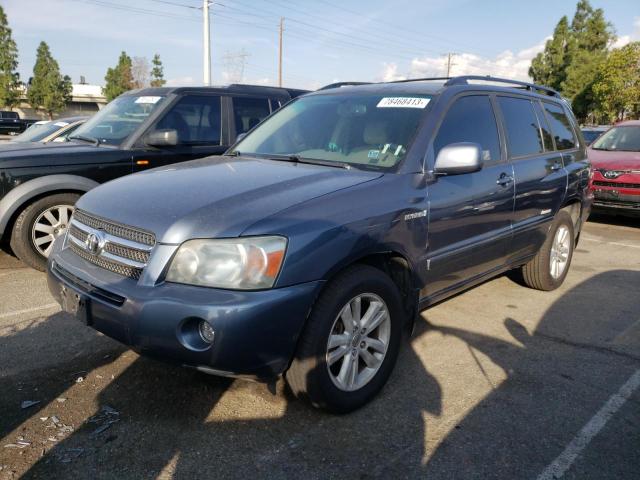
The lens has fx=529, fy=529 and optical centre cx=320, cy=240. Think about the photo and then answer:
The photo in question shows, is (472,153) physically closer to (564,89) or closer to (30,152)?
(30,152)

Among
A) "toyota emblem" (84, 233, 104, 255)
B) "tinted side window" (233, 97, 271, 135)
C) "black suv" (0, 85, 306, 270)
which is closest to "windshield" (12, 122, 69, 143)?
"black suv" (0, 85, 306, 270)

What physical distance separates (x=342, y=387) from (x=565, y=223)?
11.1 feet

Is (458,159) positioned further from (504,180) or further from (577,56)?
(577,56)

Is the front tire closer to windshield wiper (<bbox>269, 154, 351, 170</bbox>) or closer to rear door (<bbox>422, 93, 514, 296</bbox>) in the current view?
rear door (<bbox>422, 93, 514, 296</bbox>)

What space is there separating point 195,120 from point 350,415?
4.22m

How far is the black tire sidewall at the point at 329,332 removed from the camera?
8.34 ft

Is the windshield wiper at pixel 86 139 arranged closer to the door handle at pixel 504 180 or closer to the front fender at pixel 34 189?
the front fender at pixel 34 189

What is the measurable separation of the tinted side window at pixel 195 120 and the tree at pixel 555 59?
44.1 m

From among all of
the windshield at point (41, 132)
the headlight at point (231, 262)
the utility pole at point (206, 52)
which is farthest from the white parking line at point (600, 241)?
the utility pole at point (206, 52)

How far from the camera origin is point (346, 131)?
3613mm

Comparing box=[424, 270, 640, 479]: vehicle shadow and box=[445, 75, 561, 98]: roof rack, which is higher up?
box=[445, 75, 561, 98]: roof rack

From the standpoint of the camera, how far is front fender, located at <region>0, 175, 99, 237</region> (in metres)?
4.94

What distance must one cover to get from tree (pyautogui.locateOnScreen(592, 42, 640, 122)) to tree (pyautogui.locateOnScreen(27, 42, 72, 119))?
170 feet

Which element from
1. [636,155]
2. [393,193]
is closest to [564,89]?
[636,155]
